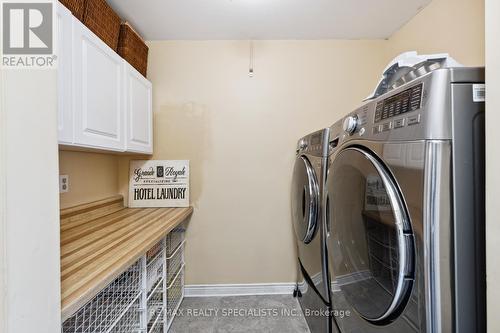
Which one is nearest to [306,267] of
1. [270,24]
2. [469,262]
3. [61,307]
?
[469,262]

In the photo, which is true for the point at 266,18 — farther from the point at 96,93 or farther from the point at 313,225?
the point at 313,225

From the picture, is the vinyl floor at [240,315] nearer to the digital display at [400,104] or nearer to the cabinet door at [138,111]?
the cabinet door at [138,111]

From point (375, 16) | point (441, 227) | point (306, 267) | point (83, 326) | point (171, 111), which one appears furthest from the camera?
point (171, 111)

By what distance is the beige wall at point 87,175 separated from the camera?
1645mm

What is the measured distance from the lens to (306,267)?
5.96ft

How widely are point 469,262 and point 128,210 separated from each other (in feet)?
7.18

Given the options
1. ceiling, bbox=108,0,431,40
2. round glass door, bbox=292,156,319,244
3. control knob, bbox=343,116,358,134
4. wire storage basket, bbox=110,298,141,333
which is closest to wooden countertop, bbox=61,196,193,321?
wire storage basket, bbox=110,298,141,333

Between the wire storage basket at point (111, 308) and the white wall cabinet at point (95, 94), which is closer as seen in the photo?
the wire storage basket at point (111, 308)

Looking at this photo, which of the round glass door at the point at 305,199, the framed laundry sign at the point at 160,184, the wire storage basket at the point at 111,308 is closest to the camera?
the wire storage basket at the point at 111,308

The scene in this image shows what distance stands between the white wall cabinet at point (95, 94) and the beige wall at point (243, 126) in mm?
405

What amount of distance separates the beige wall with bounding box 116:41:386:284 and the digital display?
1.43 metres

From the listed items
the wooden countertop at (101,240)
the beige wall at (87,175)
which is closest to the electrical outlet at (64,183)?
the beige wall at (87,175)

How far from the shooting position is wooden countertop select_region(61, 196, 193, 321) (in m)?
0.82

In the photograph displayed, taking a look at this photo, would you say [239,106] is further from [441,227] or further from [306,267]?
[441,227]
